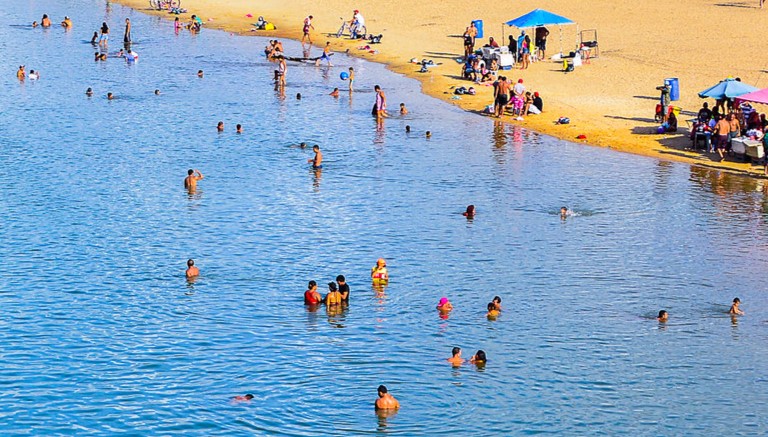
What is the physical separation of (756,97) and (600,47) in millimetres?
23060

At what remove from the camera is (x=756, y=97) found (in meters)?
45.2

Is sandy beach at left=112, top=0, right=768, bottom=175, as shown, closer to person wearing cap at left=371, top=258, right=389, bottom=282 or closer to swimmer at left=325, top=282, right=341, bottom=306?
person wearing cap at left=371, top=258, right=389, bottom=282

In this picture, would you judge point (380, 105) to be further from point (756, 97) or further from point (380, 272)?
point (380, 272)

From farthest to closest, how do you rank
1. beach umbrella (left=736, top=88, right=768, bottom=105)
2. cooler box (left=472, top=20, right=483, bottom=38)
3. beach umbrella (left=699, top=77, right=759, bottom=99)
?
cooler box (left=472, top=20, right=483, bottom=38) < beach umbrella (left=699, top=77, right=759, bottom=99) < beach umbrella (left=736, top=88, right=768, bottom=105)

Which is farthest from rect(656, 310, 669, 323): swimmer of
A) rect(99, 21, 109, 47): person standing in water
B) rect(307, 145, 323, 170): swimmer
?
rect(99, 21, 109, 47): person standing in water

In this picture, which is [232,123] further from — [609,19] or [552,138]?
[609,19]

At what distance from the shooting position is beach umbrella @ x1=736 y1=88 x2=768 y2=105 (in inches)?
1769

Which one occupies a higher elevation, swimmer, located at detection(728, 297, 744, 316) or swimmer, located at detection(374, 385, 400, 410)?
swimmer, located at detection(728, 297, 744, 316)

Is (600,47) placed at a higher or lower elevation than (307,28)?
lower

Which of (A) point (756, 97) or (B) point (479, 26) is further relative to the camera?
(B) point (479, 26)

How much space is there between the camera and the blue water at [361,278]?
2712 cm

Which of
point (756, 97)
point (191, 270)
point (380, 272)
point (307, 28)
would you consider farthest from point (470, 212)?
point (307, 28)

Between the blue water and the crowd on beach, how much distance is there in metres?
0.37

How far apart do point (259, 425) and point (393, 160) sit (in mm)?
24783
